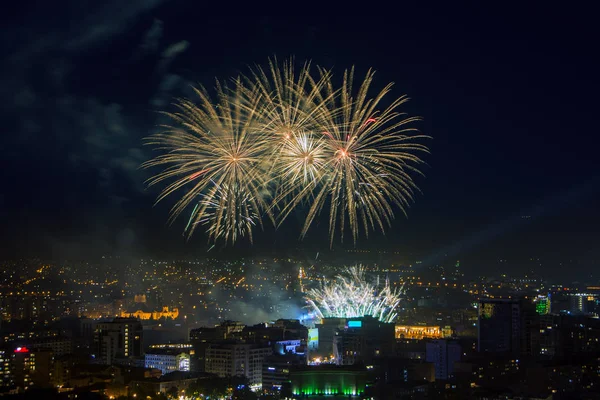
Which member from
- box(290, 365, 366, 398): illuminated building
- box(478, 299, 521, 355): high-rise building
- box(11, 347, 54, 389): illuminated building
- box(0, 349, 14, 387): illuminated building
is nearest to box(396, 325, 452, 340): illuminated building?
box(478, 299, 521, 355): high-rise building

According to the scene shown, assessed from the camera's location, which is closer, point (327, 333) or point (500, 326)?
point (327, 333)

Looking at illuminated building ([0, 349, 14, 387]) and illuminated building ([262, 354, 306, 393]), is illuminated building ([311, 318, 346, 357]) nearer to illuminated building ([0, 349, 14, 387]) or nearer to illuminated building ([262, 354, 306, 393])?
illuminated building ([262, 354, 306, 393])

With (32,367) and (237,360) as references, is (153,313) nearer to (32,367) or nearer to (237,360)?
(237,360)

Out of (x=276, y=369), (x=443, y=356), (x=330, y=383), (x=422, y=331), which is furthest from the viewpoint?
(x=422, y=331)

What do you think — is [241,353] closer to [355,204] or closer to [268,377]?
[268,377]

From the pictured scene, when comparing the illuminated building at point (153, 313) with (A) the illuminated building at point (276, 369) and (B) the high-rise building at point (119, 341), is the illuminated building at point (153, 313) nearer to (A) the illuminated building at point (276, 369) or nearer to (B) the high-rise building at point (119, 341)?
(B) the high-rise building at point (119, 341)

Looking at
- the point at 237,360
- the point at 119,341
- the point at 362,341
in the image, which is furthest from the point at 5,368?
the point at 362,341

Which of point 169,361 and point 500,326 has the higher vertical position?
point 500,326

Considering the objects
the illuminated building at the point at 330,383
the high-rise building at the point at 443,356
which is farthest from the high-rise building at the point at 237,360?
the illuminated building at the point at 330,383
